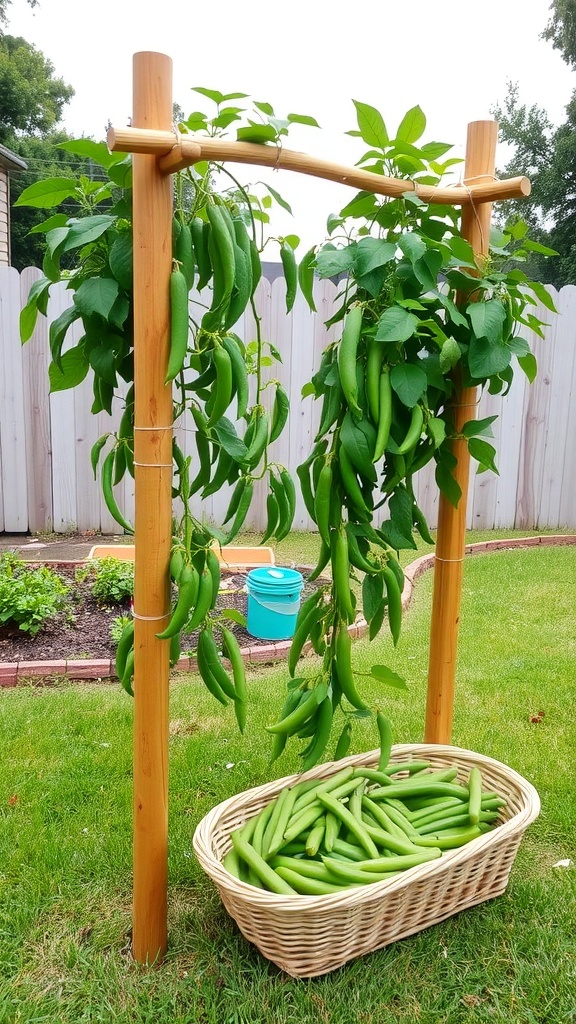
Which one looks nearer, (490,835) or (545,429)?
(490,835)

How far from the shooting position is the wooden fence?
4961 millimetres

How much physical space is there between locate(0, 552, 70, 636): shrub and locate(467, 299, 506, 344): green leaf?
2.36 meters

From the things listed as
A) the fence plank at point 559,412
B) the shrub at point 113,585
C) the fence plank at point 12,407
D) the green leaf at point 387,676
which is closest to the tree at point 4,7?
the fence plank at point 12,407

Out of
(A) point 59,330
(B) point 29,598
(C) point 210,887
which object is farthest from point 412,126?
(B) point 29,598

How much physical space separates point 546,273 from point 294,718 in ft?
76.4

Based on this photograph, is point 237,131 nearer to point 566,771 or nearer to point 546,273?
point 566,771

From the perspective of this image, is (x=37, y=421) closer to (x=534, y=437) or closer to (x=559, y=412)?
(x=534, y=437)

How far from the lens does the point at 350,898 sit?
1.42 meters

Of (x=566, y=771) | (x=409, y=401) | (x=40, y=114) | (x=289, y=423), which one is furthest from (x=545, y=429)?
(x=40, y=114)

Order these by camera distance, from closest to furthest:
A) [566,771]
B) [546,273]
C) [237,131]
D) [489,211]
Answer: [237,131] < [489,211] < [566,771] < [546,273]

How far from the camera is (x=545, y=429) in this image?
18.9 ft

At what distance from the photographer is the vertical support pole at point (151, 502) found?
1.37m

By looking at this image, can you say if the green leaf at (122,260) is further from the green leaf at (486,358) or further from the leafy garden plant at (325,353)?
the green leaf at (486,358)

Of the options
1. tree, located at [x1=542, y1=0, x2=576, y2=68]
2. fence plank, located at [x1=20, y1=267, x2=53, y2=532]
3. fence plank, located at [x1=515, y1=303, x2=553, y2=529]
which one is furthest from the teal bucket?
tree, located at [x1=542, y1=0, x2=576, y2=68]
